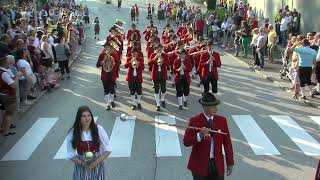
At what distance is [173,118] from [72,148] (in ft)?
24.7

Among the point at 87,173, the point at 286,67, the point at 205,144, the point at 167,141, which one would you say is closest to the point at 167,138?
the point at 167,141

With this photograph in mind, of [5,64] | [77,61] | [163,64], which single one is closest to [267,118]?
[163,64]

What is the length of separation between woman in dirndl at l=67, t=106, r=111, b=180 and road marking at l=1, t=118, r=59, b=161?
184 inches

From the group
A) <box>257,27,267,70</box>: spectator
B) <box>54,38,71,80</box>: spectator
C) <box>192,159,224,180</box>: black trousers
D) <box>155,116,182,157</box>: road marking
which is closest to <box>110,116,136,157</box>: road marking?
<box>155,116,182,157</box>: road marking

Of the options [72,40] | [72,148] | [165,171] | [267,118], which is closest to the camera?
[72,148]

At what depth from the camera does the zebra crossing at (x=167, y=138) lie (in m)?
11.5

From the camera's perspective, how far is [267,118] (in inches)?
565

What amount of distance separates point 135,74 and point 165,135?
3.10m

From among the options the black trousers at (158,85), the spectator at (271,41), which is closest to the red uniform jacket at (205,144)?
the black trousers at (158,85)

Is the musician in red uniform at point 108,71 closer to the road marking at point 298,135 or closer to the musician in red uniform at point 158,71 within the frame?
the musician in red uniform at point 158,71

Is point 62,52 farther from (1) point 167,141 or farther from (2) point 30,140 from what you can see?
(1) point 167,141

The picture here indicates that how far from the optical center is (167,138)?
1248 centimetres

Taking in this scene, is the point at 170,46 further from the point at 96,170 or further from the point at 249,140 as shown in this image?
the point at 96,170

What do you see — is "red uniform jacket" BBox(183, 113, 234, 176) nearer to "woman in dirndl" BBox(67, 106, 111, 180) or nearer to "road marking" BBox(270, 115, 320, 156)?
"woman in dirndl" BBox(67, 106, 111, 180)
